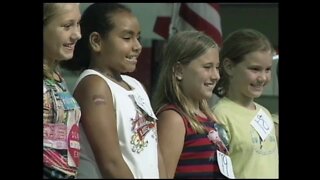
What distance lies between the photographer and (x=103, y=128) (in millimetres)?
1731

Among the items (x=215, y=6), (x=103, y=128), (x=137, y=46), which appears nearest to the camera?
(x=103, y=128)

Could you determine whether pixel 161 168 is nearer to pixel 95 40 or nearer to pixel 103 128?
pixel 103 128

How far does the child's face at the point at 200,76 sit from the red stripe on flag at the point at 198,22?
109mm

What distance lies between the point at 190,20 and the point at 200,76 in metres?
0.21

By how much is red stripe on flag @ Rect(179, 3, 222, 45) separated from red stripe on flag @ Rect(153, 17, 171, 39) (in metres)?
0.05

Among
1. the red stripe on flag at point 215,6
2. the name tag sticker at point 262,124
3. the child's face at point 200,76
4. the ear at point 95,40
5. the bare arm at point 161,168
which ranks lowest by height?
the bare arm at point 161,168

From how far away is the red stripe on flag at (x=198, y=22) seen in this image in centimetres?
202

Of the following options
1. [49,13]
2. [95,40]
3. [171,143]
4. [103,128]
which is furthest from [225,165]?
[49,13]

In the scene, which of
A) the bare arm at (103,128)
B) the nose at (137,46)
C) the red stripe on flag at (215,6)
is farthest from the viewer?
the red stripe on flag at (215,6)

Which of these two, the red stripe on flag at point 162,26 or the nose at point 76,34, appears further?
the red stripe on flag at point 162,26

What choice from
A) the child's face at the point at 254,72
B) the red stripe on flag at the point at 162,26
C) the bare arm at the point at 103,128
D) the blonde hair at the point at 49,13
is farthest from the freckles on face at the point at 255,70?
the blonde hair at the point at 49,13

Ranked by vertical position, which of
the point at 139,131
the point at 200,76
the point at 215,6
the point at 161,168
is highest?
the point at 215,6

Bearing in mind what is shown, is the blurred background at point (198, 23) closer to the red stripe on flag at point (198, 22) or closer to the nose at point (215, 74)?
the red stripe on flag at point (198, 22)
